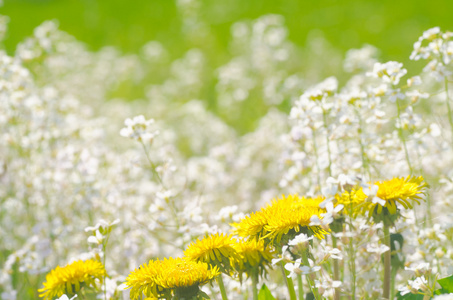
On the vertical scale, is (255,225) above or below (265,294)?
above

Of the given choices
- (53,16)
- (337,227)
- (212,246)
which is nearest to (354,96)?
(337,227)

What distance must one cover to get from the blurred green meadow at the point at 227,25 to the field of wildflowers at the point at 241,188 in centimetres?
105

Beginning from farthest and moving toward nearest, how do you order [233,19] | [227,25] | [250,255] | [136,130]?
[233,19] → [227,25] → [136,130] → [250,255]

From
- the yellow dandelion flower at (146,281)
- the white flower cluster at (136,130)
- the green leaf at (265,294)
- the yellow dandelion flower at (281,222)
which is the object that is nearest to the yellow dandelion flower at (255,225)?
the yellow dandelion flower at (281,222)

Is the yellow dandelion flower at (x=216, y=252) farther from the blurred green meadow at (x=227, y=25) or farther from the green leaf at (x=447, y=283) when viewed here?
the blurred green meadow at (x=227, y=25)

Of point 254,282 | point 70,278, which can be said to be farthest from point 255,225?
point 70,278

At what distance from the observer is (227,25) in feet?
44.2

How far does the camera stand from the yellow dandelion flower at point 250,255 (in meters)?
2.01

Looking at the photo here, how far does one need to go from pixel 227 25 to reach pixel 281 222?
39.7ft

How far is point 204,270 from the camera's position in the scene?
1791mm

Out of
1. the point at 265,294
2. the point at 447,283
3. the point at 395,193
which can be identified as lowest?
the point at 447,283

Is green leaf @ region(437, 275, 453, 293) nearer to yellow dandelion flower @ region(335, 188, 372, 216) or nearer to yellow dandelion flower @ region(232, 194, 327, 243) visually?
yellow dandelion flower @ region(335, 188, 372, 216)

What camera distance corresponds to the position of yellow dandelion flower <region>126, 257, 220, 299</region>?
5.75 feet

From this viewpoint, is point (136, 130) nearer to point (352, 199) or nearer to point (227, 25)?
point (352, 199)
